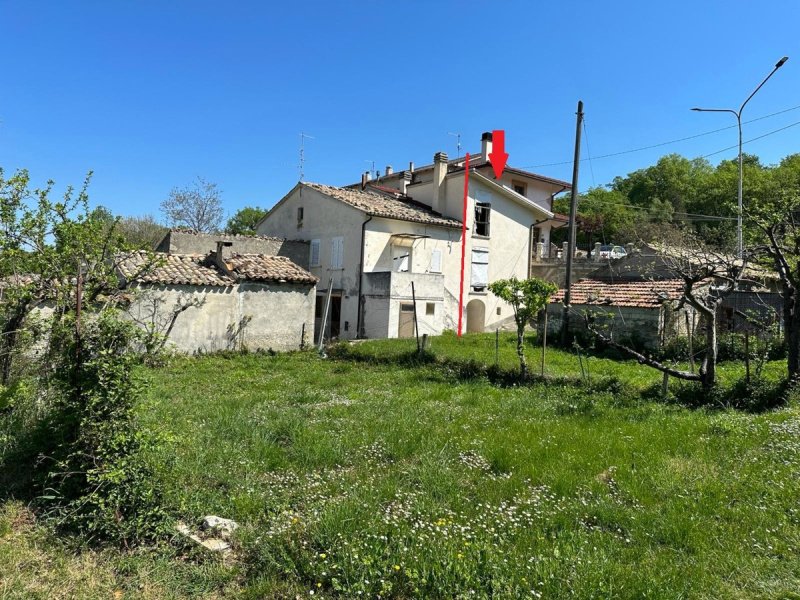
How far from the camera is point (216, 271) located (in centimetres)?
1858

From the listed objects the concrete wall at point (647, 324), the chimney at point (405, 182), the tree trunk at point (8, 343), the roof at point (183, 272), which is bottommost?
the tree trunk at point (8, 343)

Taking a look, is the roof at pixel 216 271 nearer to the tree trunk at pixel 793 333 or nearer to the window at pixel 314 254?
the window at pixel 314 254

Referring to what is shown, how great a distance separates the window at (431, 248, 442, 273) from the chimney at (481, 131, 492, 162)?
11.0m

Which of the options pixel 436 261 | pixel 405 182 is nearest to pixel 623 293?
pixel 436 261

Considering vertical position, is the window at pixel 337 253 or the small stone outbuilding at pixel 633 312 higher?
the window at pixel 337 253

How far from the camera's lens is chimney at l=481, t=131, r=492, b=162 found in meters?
32.8

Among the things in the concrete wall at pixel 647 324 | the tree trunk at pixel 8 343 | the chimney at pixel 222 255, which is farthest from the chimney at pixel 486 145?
the tree trunk at pixel 8 343

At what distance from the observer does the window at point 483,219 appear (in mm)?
26812

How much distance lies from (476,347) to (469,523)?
44.3ft

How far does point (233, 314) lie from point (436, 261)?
34.8 ft

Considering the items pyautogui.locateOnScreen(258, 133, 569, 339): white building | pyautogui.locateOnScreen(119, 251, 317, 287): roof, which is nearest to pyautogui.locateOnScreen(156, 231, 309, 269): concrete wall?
pyautogui.locateOnScreen(258, 133, 569, 339): white building

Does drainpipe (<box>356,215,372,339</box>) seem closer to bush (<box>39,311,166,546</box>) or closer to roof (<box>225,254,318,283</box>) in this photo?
roof (<box>225,254,318,283</box>)

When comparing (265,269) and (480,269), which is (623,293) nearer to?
(480,269)

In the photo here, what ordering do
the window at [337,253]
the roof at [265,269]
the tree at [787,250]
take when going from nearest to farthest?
the tree at [787,250] → the roof at [265,269] → the window at [337,253]
